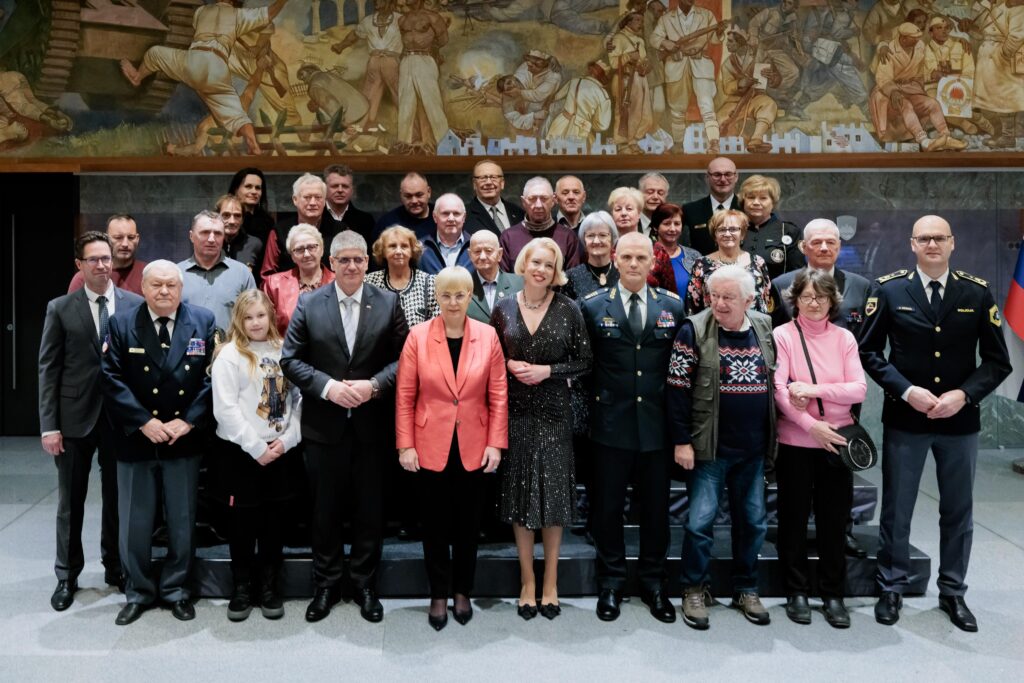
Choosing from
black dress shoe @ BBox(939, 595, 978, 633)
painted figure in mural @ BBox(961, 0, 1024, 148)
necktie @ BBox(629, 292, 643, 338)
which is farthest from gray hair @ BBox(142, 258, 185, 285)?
painted figure in mural @ BBox(961, 0, 1024, 148)

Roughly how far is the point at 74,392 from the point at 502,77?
203 inches

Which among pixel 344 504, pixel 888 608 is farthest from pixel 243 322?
pixel 888 608

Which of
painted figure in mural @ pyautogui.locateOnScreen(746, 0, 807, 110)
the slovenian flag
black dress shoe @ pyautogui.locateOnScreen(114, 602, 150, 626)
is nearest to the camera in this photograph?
black dress shoe @ pyautogui.locateOnScreen(114, 602, 150, 626)

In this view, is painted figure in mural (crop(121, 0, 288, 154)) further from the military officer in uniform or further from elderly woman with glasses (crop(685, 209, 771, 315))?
the military officer in uniform

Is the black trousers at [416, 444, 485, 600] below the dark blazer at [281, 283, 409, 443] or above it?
below

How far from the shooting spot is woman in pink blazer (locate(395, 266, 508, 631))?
4.20 m

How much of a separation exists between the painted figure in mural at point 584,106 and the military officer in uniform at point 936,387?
436 centimetres

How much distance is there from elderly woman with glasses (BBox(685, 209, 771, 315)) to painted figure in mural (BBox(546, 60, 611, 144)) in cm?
354

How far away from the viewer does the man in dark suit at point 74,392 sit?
4.59 meters

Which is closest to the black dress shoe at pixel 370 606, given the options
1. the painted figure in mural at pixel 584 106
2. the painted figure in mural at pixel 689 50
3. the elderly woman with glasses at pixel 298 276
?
the elderly woman with glasses at pixel 298 276

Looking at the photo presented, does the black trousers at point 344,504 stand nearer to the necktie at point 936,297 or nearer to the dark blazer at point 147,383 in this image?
the dark blazer at point 147,383

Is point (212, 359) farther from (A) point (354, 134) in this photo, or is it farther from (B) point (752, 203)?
(A) point (354, 134)

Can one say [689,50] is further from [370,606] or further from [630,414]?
[370,606]

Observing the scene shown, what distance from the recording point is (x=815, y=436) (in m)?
4.21
